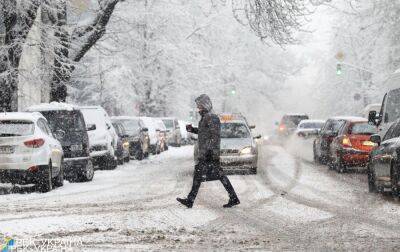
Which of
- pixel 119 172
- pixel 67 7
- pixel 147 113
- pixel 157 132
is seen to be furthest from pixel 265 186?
pixel 147 113

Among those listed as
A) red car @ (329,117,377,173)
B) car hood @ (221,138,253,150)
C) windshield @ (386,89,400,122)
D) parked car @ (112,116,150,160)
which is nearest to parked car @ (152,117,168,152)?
parked car @ (112,116,150,160)

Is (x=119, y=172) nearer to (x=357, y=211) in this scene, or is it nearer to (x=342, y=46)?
(x=357, y=211)

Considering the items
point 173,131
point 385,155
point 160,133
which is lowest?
point 173,131

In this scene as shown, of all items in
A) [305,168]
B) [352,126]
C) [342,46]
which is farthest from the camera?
[342,46]

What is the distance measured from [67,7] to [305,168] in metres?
9.53

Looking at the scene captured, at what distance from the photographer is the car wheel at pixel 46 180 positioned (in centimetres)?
1738

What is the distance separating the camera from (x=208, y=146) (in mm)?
13812

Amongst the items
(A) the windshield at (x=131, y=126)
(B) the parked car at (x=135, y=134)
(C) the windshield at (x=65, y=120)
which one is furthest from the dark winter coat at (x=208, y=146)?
(A) the windshield at (x=131, y=126)

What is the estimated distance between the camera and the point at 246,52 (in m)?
80.4

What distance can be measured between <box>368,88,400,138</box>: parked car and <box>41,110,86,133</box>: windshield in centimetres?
755

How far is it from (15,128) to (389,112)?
32.5ft

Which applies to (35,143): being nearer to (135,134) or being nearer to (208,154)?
(208,154)

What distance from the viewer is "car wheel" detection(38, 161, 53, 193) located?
684 inches

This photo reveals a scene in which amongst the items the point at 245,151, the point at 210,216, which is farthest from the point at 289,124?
the point at 210,216
